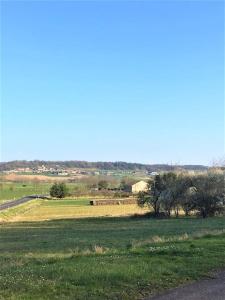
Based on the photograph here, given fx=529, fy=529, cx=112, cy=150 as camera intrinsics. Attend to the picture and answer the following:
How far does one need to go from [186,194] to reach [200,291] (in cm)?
5553

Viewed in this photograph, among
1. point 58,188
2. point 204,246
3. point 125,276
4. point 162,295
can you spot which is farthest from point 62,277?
point 58,188

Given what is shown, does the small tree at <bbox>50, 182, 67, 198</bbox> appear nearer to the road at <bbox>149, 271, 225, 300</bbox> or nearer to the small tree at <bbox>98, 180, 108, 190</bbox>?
the small tree at <bbox>98, 180, 108, 190</bbox>

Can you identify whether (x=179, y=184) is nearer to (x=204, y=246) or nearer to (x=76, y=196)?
(x=204, y=246)

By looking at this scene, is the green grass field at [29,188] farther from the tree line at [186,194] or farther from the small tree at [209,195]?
the small tree at [209,195]

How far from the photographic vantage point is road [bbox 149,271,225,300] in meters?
9.32

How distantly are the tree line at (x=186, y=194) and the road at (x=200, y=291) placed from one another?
170ft

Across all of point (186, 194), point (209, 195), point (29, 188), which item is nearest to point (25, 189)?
point (29, 188)

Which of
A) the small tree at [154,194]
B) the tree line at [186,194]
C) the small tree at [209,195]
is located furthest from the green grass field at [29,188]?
the small tree at [209,195]

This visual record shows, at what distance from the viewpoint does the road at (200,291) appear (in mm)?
9320

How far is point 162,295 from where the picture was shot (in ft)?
31.3

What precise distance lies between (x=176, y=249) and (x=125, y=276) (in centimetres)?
467

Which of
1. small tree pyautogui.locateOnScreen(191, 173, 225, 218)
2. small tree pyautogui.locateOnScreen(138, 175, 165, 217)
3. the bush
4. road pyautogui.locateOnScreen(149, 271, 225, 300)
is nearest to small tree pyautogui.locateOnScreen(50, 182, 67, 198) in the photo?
the bush

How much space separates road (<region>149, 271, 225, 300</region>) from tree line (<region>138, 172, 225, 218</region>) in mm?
51960

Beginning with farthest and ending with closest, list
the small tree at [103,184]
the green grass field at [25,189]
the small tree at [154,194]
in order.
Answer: the green grass field at [25,189] < the small tree at [103,184] < the small tree at [154,194]
